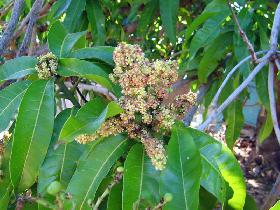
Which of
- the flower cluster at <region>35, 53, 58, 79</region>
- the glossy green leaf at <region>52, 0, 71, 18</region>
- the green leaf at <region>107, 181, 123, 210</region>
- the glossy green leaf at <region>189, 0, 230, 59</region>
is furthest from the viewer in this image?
the glossy green leaf at <region>52, 0, 71, 18</region>

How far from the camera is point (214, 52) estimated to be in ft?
6.55

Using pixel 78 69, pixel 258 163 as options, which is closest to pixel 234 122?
pixel 78 69

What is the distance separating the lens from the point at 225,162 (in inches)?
38.9

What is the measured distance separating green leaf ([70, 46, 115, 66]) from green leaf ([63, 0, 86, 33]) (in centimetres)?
84

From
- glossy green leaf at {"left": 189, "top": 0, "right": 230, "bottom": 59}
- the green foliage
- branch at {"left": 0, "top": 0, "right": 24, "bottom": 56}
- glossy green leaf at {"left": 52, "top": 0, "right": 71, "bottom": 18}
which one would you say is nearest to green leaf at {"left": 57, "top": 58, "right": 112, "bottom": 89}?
the green foliage

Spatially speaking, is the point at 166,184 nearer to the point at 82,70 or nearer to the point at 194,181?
the point at 194,181

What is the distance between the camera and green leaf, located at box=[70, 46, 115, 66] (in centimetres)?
119

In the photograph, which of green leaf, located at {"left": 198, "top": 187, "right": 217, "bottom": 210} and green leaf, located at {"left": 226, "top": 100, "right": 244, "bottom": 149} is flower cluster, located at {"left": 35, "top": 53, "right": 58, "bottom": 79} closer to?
Result: green leaf, located at {"left": 198, "top": 187, "right": 217, "bottom": 210}

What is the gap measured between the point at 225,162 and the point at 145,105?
195 mm

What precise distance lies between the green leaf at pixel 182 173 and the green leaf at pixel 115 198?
13 cm

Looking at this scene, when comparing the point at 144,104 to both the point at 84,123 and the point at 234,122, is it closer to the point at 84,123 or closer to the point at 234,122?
the point at 84,123

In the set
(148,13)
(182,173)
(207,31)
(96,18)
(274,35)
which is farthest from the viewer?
(148,13)

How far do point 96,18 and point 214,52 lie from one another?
1.68 feet

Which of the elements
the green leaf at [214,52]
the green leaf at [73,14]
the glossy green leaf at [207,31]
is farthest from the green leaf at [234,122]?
the green leaf at [73,14]
